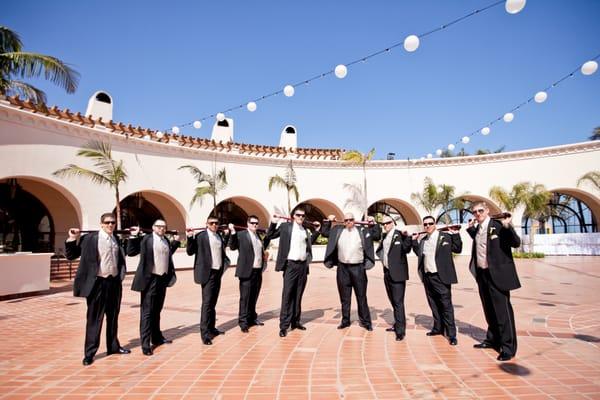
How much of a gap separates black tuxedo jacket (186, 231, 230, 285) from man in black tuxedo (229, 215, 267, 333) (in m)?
0.26

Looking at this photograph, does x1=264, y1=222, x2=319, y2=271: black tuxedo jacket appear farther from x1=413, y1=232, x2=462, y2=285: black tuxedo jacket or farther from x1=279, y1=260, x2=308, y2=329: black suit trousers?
x1=413, y1=232, x2=462, y2=285: black tuxedo jacket

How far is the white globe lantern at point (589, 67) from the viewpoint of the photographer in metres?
7.83

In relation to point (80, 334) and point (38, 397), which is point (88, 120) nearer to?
point (80, 334)

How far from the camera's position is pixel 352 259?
216 inches

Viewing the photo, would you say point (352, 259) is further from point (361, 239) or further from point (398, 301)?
point (398, 301)

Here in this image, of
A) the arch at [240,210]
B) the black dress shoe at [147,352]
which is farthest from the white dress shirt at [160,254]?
the arch at [240,210]

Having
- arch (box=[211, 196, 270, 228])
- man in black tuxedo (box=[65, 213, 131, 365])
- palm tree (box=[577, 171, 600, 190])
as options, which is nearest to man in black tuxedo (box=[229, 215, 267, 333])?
man in black tuxedo (box=[65, 213, 131, 365])

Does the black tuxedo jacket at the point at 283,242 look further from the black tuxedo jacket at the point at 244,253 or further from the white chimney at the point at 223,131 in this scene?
the white chimney at the point at 223,131

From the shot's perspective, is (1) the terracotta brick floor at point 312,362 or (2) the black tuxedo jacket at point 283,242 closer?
(1) the terracotta brick floor at point 312,362

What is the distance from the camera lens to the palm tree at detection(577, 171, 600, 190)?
2152cm

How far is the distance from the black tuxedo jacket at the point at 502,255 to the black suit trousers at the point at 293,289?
101 inches

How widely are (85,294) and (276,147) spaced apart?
18978mm

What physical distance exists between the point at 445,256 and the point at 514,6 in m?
4.53

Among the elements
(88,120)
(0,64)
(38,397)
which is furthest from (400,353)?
(88,120)
